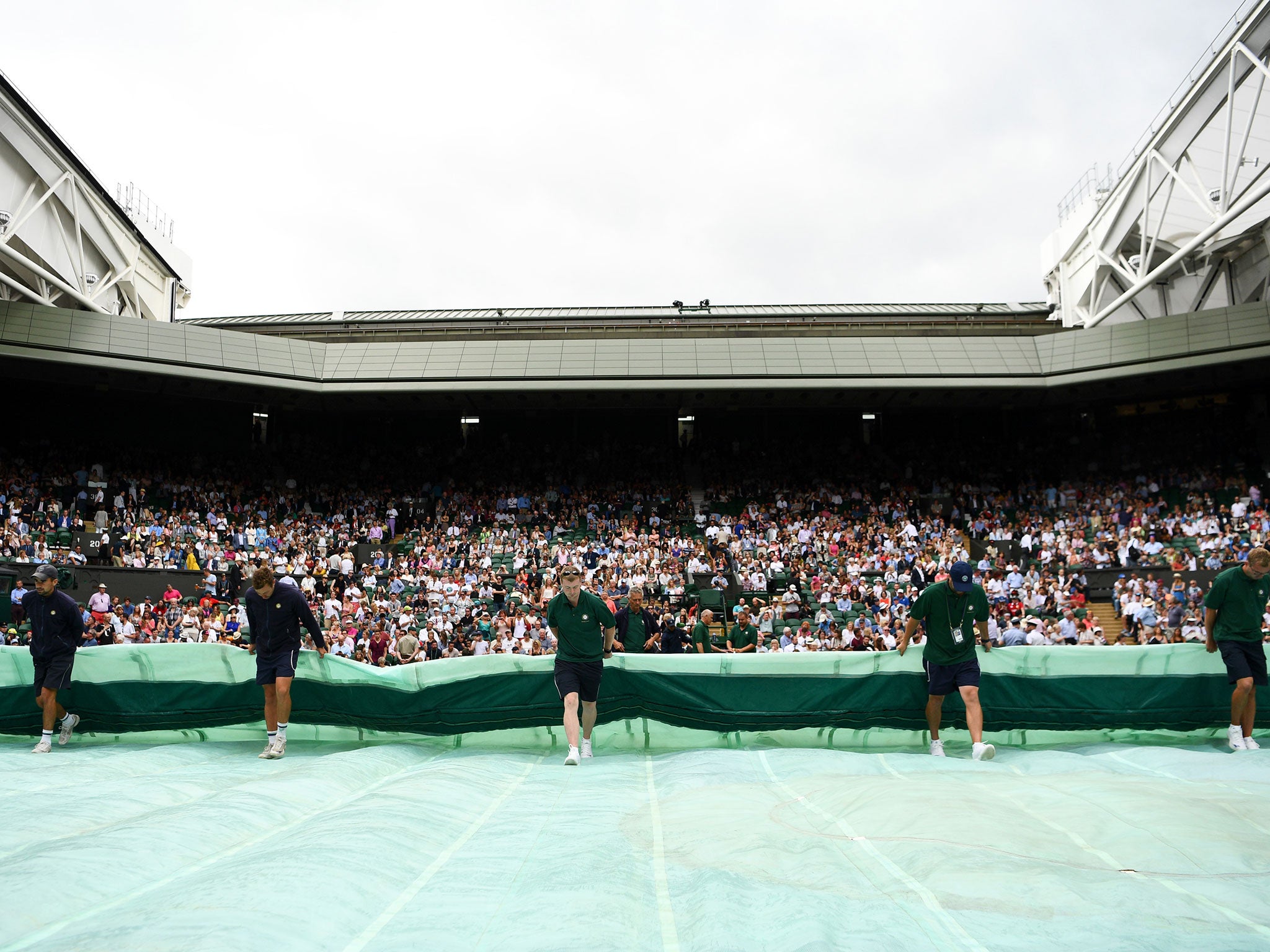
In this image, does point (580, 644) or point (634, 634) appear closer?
point (580, 644)

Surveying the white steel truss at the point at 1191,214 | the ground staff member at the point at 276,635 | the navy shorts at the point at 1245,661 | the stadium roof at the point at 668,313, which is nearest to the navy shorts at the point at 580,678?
the ground staff member at the point at 276,635

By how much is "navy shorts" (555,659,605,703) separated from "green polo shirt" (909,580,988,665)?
257 centimetres

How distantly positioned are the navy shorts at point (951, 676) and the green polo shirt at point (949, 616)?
4 cm

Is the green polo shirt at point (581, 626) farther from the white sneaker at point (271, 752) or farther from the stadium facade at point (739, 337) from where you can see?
the stadium facade at point (739, 337)

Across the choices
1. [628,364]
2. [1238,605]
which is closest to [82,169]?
[628,364]

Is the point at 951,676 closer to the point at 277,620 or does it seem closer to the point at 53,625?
the point at 277,620

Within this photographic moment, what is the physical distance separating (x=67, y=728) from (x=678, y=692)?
16.8 feet

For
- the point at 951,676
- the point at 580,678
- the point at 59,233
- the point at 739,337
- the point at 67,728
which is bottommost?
the point at 67,728

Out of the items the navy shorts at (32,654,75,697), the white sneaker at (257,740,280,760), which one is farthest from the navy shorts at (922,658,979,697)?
the navy shorts at (32,654,75,697)

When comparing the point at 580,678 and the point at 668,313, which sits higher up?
the point at 668,313

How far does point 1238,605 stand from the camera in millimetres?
6977

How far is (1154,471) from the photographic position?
89.6 feet

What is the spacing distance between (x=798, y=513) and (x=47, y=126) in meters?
23.5

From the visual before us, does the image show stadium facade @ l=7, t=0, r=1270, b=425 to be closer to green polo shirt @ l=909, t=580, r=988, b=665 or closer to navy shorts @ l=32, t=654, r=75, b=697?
green polo shirt @ l=909, t=580, r=988, b=665
